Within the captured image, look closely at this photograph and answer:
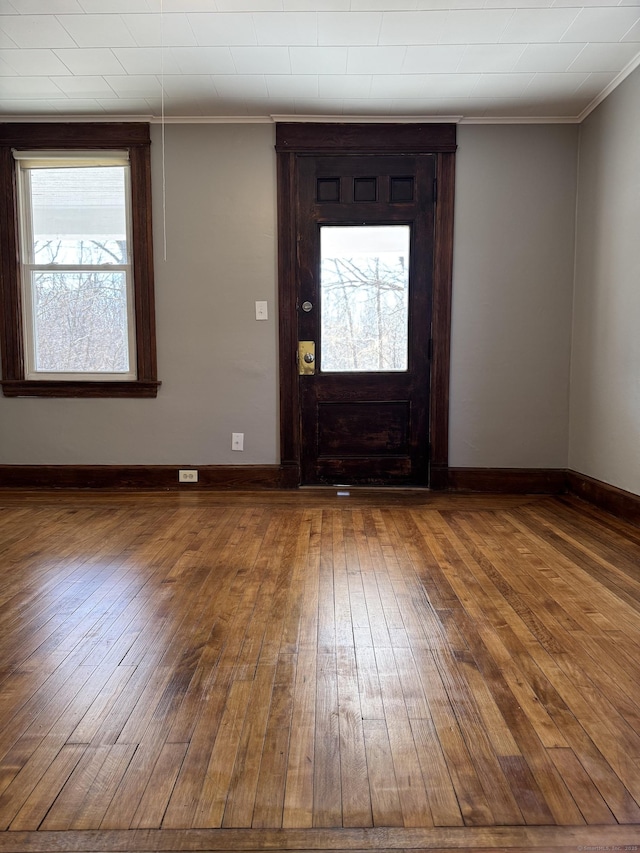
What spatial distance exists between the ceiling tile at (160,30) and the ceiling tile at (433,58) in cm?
117

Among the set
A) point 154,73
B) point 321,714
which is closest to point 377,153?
point 154,73

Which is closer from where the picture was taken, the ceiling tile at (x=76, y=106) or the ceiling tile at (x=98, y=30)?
the ceiling tile at (x=98, y=30)

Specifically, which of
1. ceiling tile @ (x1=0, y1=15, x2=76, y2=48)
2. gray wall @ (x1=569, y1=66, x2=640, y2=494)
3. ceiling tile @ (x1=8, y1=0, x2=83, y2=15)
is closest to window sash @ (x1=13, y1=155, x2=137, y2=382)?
ceiling tile @ (x1=0, y1=15, x2=76, y2=48)

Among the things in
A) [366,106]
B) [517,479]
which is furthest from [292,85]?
[517,479]

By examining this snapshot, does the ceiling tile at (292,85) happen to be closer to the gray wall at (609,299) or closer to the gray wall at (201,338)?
the gray wall at (201,338)

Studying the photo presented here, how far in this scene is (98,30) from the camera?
3137 mm

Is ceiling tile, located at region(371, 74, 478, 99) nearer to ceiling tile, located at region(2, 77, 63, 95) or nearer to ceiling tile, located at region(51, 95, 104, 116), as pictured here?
ceiling tile, located at region(51, 95, 104, 116)

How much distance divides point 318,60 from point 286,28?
1.18 feet

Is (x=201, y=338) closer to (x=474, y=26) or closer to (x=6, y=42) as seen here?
(x=6, y=42)

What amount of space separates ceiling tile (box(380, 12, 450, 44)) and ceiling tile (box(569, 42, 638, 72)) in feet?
2.75

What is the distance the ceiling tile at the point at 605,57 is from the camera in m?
3.26

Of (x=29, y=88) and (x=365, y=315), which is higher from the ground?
(x=29, y=88)

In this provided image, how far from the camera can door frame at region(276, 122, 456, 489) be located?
4.23 meters

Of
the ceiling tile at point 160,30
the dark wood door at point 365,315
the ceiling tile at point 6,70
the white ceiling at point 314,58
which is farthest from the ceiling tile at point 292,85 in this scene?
the ceiling tile at point 6,70
